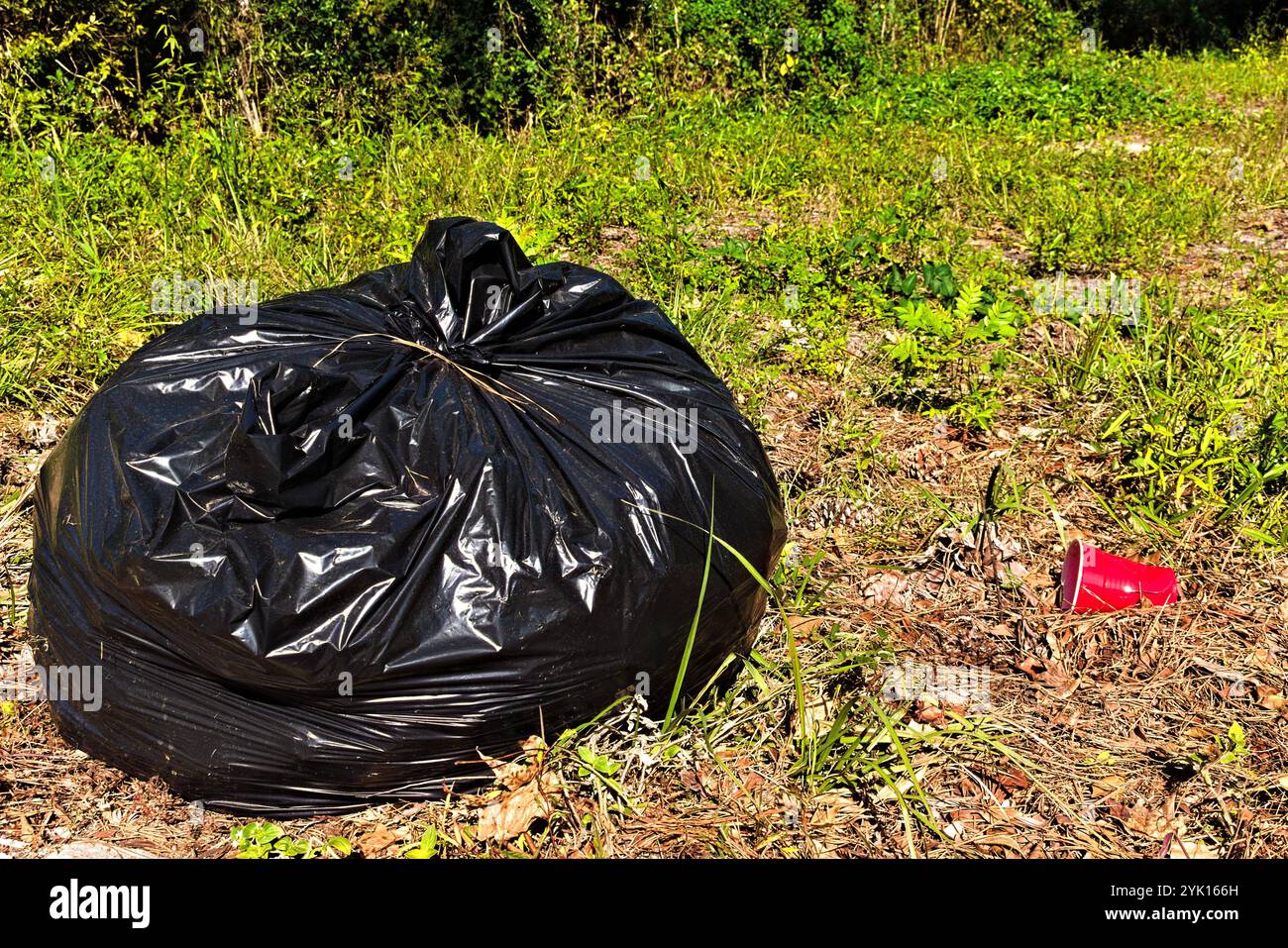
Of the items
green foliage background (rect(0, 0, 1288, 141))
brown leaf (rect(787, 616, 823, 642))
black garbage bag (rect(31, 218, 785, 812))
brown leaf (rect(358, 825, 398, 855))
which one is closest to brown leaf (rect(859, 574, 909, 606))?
brown leaf (rect(787, 616, 823, 642))

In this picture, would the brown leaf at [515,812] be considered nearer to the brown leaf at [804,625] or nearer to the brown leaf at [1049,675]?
the brown leaf at [804,625]

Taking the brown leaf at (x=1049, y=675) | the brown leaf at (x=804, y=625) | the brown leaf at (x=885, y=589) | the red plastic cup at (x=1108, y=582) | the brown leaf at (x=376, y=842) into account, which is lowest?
the brown leaf at (x=376, y=842)

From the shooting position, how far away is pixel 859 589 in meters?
2.76

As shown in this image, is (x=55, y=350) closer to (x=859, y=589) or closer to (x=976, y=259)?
(x=859, y=589)

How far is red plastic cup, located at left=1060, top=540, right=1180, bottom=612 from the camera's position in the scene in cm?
269

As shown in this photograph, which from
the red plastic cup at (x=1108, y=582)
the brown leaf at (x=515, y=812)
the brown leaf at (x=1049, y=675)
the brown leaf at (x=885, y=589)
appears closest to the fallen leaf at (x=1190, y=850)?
the brown leaf at (x=1049, y=675)

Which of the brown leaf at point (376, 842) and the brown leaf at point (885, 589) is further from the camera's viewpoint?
the brown leaf at point (885, 589)

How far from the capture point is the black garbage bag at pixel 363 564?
6.19 ft

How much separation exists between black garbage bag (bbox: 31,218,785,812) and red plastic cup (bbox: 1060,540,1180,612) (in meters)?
0.91

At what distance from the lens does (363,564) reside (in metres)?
1.90

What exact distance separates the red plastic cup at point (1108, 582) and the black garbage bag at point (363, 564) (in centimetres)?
91

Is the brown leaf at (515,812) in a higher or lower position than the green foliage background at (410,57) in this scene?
lower

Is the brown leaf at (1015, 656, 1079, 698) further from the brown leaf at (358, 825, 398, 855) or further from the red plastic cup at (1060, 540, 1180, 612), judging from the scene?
the brown leaf at (358, 825, 398, 855)

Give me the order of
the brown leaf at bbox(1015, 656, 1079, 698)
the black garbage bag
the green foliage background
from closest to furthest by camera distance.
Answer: the black garbage bag, the brown leaf at bbox(1015, 656, 1079, 698), the green foliage background
